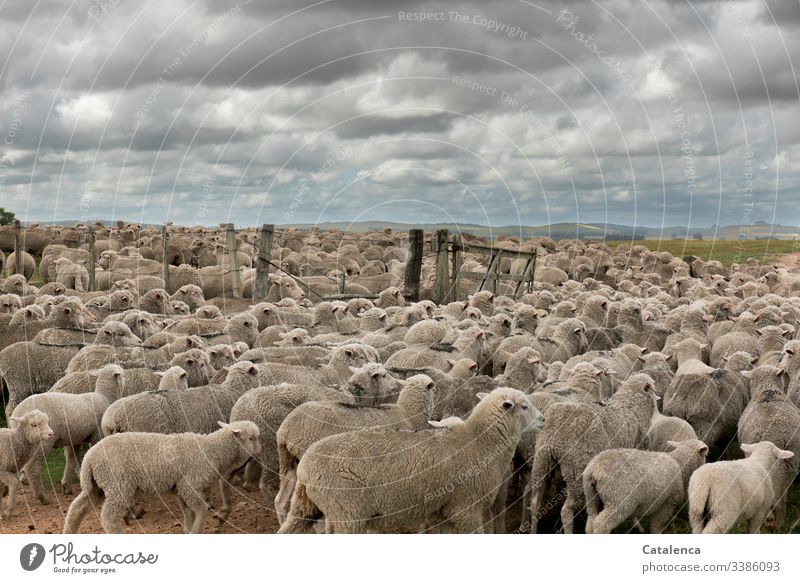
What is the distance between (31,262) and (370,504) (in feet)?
92.8

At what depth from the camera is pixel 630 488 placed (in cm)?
804

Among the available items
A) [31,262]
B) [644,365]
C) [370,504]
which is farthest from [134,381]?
[31,262]

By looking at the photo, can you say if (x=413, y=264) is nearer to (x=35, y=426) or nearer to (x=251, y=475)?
(x=251, y=475)

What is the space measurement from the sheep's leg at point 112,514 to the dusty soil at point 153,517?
1.36ft

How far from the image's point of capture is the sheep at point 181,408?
9.60 m

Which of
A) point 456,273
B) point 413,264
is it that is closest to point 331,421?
point 413,264

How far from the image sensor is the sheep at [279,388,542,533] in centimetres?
741

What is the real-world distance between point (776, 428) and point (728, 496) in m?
2.22

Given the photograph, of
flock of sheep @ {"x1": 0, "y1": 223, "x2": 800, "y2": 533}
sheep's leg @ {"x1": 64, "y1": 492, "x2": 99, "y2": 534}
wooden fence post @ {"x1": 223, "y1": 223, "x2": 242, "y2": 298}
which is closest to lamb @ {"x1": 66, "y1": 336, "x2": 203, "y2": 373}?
flock of sheep @ {"x1": 0, "y1": 223, "x2": 800, "y2": 533}

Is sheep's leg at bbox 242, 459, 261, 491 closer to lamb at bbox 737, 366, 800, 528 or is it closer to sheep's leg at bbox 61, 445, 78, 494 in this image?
sheep's leg at bbox 61, 445, 78, 494

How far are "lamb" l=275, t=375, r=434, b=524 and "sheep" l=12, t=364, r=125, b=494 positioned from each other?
2.93 meters

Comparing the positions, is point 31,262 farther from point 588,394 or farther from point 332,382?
point 588,394

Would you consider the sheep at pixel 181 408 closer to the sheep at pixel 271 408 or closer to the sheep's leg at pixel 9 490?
the sheep at pixel 271 408

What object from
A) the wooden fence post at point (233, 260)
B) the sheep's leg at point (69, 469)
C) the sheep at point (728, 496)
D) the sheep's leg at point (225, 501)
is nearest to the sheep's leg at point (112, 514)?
the sheep's leg at point (225, 501)
